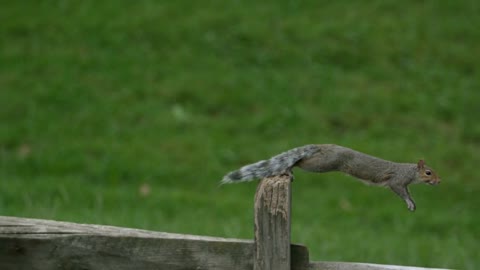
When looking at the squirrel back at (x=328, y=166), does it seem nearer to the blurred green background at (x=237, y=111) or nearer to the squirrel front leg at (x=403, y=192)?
the squirrel front leg at (x=403, y=192)

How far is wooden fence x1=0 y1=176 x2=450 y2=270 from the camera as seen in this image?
288 cm

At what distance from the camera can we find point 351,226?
8.55 metres

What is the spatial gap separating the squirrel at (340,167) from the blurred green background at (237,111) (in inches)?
139

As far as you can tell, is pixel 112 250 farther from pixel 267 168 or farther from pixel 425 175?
pixel 425 175

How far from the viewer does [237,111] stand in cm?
1091

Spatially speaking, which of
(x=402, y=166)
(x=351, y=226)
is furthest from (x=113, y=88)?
(x=402, y=166)

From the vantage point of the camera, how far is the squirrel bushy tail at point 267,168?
117 inches

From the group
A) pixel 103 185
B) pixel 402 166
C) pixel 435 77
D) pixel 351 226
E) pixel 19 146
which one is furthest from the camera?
pixel 435 77

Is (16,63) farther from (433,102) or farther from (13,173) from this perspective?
(433,102)

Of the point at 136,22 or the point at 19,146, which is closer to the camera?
the point at 19,146

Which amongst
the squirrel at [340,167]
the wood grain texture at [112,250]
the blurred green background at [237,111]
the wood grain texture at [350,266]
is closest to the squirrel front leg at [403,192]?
the squirrel at [340,167]

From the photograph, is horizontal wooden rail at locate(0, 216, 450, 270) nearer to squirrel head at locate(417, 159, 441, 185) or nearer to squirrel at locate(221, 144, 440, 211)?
squirrel at locate(221, 144, 440, 211)

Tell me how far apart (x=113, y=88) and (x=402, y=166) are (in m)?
8.27

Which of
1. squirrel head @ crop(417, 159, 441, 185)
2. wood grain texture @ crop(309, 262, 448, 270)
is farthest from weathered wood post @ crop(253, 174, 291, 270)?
squirrel head @ crop(417, 159, 441, 185)
